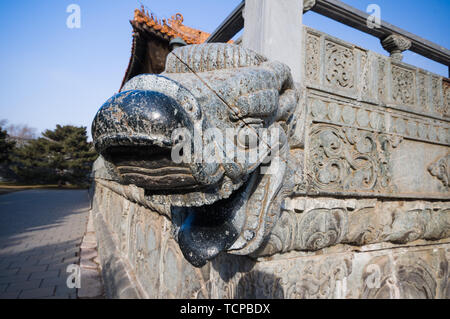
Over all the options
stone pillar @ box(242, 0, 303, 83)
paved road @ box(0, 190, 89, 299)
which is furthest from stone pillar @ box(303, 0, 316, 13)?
paved road @ box(0, 190, 89, 299)

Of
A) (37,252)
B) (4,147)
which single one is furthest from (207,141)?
(4,147)

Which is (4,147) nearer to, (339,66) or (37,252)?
(37,252)

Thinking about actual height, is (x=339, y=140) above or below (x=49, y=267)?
above

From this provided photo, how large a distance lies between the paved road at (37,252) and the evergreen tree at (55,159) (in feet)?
52.3

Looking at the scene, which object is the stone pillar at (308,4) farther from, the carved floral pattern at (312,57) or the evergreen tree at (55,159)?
the evergreen tree at (55,159)

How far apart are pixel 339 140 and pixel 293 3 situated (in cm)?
81

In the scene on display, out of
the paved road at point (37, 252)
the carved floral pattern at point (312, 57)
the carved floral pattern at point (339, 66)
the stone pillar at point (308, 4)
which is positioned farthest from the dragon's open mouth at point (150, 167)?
the paved road at point (37, 252)

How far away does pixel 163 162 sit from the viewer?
0.50 m

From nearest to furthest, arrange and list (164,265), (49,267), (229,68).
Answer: (229,68) → (164,265) → (49,267)

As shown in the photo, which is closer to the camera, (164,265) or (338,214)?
(338,214)
